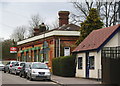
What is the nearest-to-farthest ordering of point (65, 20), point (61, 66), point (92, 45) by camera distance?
1. point (92, 45)
2. point (61, 66)
3. point (65, 20)

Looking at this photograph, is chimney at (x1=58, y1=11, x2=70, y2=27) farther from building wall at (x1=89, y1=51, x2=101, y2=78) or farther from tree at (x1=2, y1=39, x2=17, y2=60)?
tree at (x1=2, y1=39, x2=17, y2=60)

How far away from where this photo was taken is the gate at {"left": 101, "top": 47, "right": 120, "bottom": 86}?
19311mm

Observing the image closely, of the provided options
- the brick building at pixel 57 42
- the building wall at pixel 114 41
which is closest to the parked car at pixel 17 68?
the brick building at pixel 57 42

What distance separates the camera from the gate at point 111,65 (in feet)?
63.4

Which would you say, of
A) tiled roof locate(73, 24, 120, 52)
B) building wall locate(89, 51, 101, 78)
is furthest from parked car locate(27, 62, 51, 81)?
tiled roof locate(73, 24, 120, 52)

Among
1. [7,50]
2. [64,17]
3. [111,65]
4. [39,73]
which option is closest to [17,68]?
[39,73]

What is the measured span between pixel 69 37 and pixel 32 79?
1484cm

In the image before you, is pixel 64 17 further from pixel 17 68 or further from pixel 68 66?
pixel 68 66

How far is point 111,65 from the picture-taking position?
20.0 meters

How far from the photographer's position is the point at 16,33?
8644 centimetres

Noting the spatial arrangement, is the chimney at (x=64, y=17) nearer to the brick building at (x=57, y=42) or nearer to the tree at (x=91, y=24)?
the brick building at (x=57, y=42)

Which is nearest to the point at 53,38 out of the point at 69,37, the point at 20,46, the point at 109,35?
the point at 69,37

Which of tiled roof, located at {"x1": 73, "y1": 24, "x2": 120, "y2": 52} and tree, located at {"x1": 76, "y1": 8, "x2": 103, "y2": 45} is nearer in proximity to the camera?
tiled roof, located at {"x1": 73, "y1": 24, "x2": 120, "y2": 52}

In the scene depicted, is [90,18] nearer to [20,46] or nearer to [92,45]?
[92,45]
